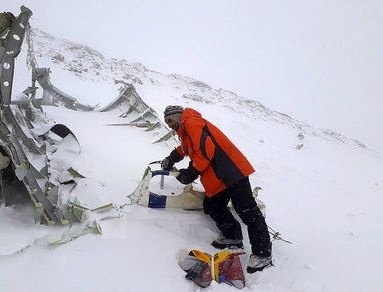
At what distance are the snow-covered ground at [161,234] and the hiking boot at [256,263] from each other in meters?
0.07

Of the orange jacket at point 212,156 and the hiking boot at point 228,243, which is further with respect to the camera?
the hiking boot at point 228,243

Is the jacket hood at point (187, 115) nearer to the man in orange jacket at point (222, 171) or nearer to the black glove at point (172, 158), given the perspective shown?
the man in orange jacket at point (222, 171)

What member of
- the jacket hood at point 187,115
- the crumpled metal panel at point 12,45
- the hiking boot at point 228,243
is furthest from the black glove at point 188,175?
the crumpled metal panel at point 12,45

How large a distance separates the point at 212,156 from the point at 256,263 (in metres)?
1.28

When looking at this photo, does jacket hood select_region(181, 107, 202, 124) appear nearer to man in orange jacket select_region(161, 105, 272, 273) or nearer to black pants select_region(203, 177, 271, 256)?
man in orange jacket select_region(161, 105, 272, 273)

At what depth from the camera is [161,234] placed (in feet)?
12.8

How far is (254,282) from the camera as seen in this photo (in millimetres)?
3680

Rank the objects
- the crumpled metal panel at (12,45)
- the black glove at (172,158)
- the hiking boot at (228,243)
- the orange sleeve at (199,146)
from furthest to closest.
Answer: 1. the black glove at (172,158)
2. the hiking boot at (228,243)
3. the orange sleeve at (199,146)
4. the crumpled metal panel at (12,45)

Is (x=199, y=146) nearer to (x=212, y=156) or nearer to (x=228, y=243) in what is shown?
(x=212, y=156)

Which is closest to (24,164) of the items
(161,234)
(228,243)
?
(161,234)

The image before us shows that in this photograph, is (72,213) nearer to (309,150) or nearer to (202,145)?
(202,145)

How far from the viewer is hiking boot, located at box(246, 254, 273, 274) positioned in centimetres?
376

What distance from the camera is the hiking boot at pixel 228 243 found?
160 inches

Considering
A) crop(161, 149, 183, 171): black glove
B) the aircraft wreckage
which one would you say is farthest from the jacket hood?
the aircraft wreckage
